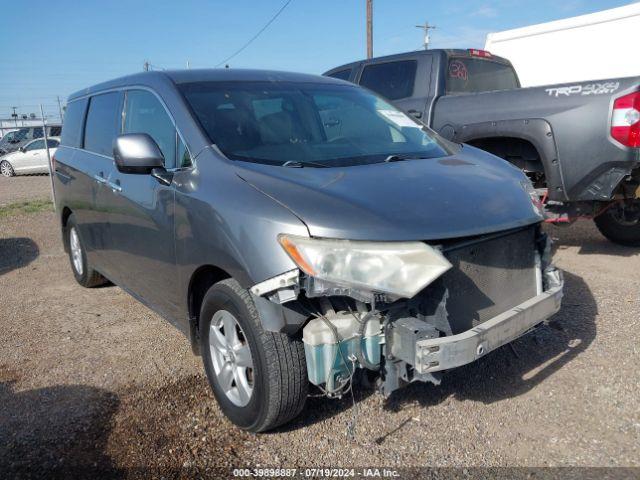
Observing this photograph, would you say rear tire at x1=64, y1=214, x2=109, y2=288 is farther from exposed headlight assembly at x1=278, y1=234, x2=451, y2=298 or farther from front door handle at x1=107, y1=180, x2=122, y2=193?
exposed headlight assembly at x1=278, y1=234, x2=451, y2=298

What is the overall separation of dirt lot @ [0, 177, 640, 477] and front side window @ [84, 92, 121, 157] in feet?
4.79

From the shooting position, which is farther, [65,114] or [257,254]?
[65,114]

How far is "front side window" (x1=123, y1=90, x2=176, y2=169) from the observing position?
3.36 metres

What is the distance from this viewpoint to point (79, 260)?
218 inches

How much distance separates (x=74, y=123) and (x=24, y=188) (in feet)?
41.4

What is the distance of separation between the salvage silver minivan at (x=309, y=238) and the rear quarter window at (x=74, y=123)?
1.28 m

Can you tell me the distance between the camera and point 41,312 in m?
4.97

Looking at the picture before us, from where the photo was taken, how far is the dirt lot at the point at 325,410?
274 centimetres

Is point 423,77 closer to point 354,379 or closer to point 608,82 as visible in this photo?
point 608,82

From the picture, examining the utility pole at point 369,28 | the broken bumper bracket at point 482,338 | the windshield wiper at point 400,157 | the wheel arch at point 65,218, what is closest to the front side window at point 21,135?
the utility pole at point 369,28

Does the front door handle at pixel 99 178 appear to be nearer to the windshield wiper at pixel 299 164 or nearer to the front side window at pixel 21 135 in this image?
the windshield wiper at pixel 299 164

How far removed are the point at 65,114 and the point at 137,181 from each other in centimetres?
257

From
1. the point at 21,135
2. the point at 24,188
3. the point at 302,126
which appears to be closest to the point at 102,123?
the point at 302,126

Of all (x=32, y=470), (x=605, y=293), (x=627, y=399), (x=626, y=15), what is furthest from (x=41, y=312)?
(x=626, y=15)
